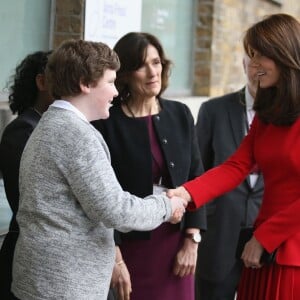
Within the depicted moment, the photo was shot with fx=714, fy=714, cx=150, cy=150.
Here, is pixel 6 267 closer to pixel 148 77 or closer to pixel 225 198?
pixel 148 77

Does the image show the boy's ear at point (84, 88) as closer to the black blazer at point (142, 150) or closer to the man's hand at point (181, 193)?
the man's hand at point (181, 193)

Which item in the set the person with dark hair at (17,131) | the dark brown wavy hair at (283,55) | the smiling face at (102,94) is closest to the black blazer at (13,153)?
the person with dark hair at (17,131)

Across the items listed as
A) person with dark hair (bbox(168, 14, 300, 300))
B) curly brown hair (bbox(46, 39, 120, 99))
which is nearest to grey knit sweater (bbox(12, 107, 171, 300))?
curly brown hair (bbox(46, 39, 120, 99))

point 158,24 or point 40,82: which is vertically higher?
point 158,24

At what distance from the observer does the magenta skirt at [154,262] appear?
11.4ft

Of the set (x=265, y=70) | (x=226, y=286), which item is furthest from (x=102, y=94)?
(x=226, y=286)

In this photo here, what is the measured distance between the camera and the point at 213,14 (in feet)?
24.5

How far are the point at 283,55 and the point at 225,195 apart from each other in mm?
1633

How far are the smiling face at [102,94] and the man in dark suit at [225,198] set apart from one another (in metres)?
1.84

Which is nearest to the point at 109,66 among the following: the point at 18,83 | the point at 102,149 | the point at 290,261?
the point at 102,149

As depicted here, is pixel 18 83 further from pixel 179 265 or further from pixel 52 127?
pixel 179 265

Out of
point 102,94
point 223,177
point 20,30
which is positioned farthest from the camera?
point 20,30

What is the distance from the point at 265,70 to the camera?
9.84ft

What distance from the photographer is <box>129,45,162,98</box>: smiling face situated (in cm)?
344
